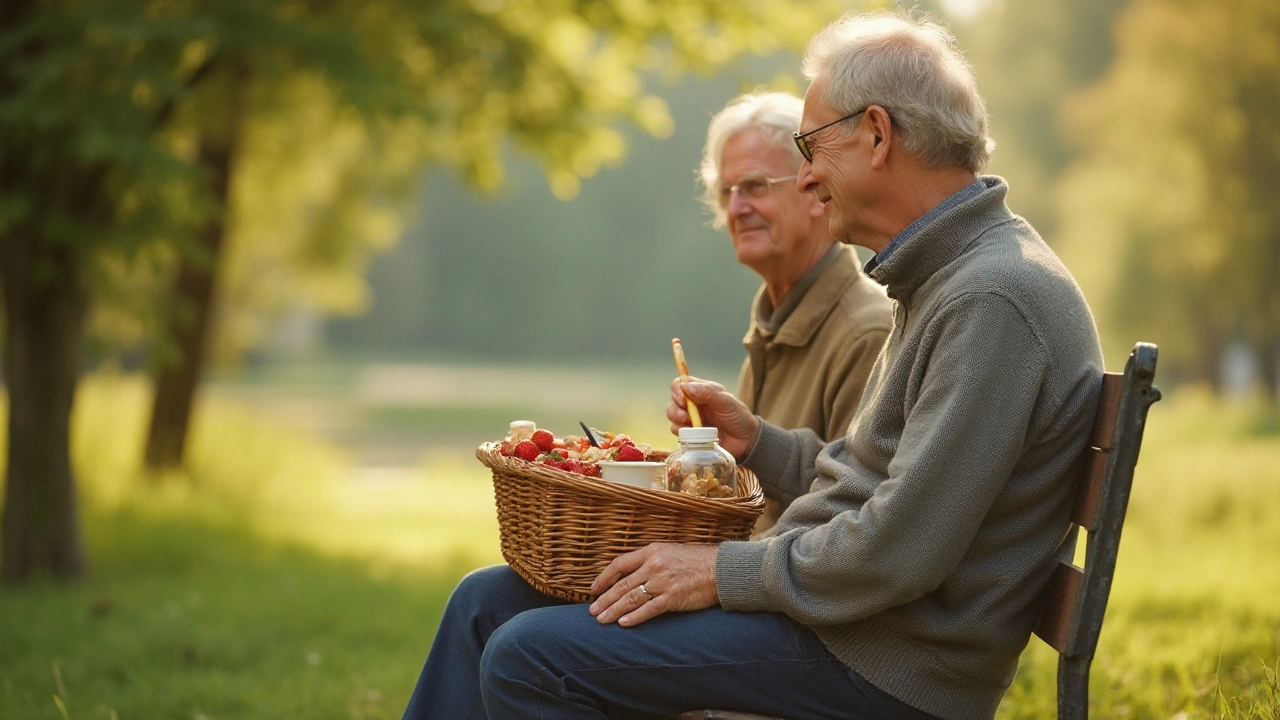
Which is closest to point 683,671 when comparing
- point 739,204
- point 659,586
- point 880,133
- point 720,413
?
point 659,586

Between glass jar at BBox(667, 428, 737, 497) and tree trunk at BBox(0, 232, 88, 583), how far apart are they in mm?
4764

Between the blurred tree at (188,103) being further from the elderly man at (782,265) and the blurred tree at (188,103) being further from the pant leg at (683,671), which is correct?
the pant leg at (683,671)

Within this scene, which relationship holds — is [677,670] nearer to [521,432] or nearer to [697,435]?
[697,435]

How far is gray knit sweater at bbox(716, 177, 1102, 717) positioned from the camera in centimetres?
191

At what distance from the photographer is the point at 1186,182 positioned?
15.2 metres

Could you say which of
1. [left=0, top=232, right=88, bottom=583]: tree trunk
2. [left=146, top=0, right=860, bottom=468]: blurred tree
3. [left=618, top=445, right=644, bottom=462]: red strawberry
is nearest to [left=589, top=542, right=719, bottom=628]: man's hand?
[left=618, top=445, right=644, bottom=462]: red strawberry

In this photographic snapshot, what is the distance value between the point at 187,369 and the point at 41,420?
3.47m

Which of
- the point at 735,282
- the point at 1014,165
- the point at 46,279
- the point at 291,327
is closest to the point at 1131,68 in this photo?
the point at 1014,165

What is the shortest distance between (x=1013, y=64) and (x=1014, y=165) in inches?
99.0

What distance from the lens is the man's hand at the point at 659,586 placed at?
7.02ft

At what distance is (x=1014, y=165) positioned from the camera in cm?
2289

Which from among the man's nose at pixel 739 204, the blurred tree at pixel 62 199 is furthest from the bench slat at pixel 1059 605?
the blurred tree at pixel 62 199

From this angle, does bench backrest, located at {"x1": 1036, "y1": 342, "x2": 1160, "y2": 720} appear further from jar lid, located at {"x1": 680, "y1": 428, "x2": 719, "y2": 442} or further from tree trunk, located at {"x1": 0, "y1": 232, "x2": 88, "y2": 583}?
tree trunk, located at {"x1": 0, "y1": 232, "x2": 88, "y2": 583}

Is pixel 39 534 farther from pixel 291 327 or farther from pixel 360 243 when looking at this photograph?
pixel 291 327
